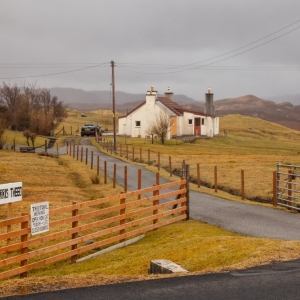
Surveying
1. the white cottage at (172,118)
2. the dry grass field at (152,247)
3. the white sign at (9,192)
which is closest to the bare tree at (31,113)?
the white cottage at (172,118)

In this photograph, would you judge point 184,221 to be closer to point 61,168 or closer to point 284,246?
point 284,246

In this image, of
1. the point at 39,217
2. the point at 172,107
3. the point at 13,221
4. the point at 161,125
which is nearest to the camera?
the point at 13,221

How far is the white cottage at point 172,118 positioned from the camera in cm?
8531

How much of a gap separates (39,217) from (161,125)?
6615cm

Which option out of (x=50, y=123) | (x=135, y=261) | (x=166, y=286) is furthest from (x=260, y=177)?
(x=50, y=123)

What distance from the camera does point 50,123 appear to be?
8675 centimetres

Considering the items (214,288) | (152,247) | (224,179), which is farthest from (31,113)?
(214,288)

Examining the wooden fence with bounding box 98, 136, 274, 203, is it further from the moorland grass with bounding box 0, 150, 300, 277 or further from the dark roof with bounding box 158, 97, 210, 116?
the dark roof with bounding box 158, 97, 210, 116

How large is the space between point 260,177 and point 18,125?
63784mm

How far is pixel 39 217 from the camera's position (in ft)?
42.6

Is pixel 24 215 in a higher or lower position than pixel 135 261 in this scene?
higher

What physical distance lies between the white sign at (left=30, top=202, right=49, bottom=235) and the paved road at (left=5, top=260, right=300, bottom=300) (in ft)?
12.5

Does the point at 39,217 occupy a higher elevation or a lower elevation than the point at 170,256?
higher

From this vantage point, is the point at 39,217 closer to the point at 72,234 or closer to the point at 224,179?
the point at 72,234
